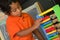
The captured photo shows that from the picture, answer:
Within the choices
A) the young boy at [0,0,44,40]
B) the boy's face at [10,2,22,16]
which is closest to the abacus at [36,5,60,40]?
the young boy at [0,0,44,40]

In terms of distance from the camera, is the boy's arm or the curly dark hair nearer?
the curly dark hair

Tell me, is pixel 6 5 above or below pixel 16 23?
above

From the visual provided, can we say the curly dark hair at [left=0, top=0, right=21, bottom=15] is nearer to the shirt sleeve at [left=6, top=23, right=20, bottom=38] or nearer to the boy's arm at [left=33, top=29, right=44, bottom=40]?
the shirt sleeve at [left=6, top=23, right=20, bottom=38]

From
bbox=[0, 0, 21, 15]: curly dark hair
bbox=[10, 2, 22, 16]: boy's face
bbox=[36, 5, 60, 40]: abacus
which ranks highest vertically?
bbox=[0, 0, 21, 15]: curly dark hair

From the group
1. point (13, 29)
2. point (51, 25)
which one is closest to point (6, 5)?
point (13, 29)

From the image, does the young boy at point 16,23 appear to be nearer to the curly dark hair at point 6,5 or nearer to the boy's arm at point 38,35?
the curly dark hair at point 6,5

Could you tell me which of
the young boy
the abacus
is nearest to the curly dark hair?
the young boy

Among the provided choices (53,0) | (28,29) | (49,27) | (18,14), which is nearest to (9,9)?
(18,14)

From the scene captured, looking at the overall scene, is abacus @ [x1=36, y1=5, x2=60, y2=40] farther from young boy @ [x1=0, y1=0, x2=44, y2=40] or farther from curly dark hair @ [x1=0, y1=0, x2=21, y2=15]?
curly dark hair @ [x1=0, y1=0, x2=21, y2=15]

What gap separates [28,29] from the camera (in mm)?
1549

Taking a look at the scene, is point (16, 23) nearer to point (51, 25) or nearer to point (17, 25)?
point (17, 25)

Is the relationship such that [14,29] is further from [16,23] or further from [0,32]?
[0,32]

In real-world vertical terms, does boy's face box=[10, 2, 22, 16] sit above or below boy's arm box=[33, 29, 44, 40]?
above

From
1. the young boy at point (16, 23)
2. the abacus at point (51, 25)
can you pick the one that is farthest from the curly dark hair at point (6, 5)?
the abacus at point (51, 25)
